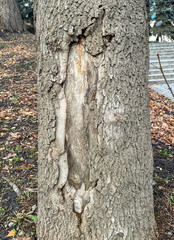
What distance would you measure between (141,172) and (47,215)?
795 mm

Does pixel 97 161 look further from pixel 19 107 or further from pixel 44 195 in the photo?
pixel 19 107

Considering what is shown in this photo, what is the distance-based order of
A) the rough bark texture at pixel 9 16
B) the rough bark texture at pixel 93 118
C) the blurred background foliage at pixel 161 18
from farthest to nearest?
the blurred background foliage at pixel 161 18 → the rough bark texture at pixel 9 16 → the rough bark texture at pixel 93 118

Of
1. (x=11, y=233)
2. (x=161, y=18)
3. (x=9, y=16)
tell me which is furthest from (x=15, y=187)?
(x=161, y=18)

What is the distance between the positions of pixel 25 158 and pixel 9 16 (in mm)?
9394

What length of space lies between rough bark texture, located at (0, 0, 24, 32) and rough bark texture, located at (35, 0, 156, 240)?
389 inches

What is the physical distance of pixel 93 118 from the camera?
1.67 m

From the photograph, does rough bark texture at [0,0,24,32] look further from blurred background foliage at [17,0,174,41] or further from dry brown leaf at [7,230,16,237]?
dry brown leaf at [7,230,16,237]

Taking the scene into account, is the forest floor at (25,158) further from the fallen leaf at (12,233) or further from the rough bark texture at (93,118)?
the rough bark texture at (93,118)

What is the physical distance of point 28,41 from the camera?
393 inches

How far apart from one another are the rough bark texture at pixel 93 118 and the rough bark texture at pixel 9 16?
9880mm

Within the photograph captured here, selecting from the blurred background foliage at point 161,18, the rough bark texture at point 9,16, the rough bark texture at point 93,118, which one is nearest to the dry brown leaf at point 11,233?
the rough bark texture at point 93,118

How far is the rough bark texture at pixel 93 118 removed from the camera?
5.19ft

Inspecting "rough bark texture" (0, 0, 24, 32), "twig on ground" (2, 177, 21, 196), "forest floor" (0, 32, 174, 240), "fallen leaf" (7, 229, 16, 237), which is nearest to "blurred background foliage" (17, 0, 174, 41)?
"rough bark texture" (0, 0, 24, 32)

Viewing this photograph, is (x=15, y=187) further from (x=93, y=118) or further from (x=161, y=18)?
(x=161, y=18)
